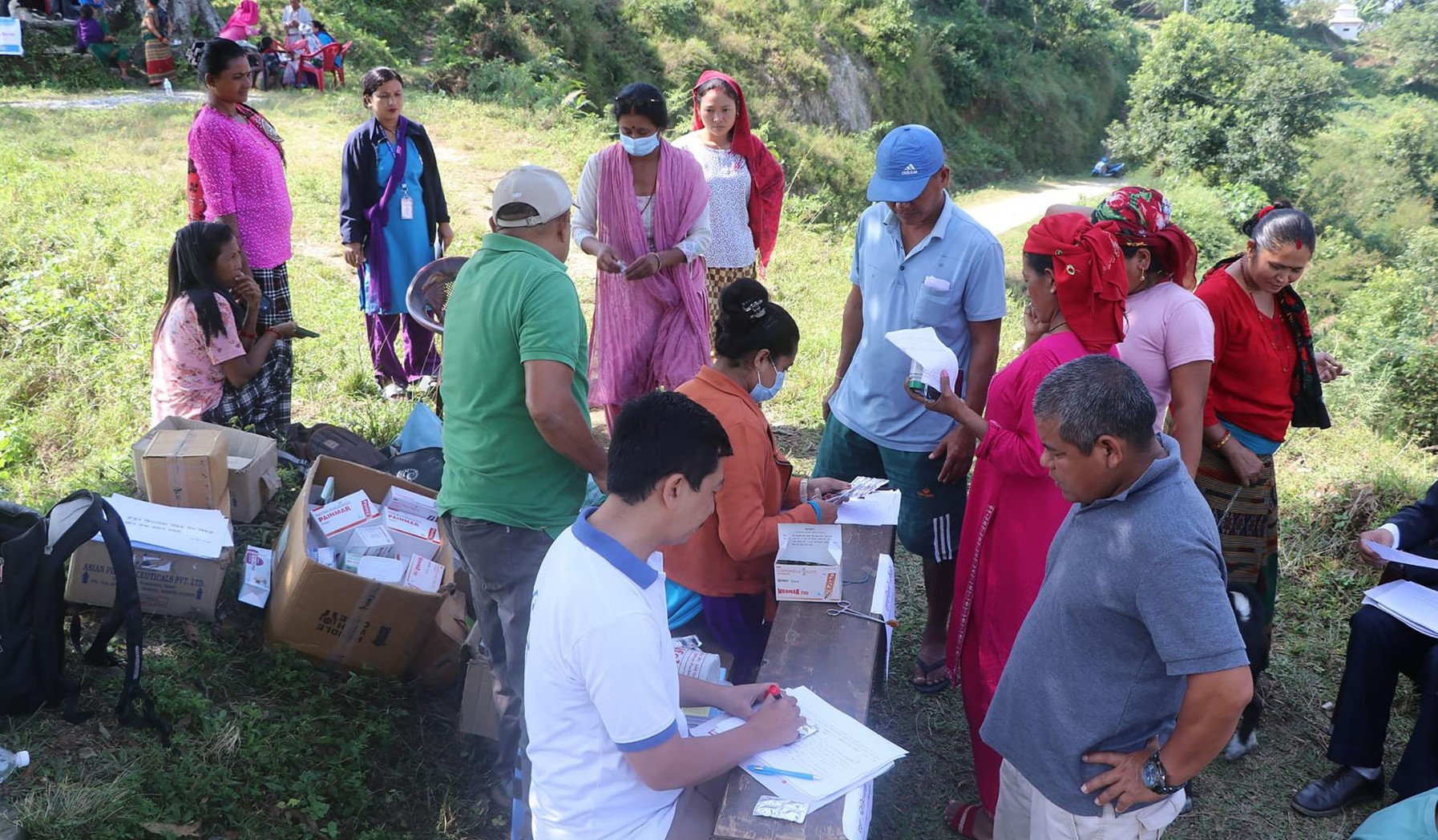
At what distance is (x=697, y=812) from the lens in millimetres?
2064

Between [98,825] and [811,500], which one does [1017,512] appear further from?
[98,825]

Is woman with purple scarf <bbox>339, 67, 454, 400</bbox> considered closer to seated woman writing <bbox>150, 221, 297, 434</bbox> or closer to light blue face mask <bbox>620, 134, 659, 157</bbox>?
seated woman writing <bbox>150, 221, 297, 434</bbox>

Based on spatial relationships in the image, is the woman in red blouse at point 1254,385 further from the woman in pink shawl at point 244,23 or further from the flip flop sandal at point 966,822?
the woman in pink shawl at point 244,23

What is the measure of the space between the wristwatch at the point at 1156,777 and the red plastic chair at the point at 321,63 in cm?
1491

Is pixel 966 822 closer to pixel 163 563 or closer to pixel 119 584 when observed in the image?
pixel 119 584

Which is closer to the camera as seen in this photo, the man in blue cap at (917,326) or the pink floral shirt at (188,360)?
the man in blue cap at (917,326)

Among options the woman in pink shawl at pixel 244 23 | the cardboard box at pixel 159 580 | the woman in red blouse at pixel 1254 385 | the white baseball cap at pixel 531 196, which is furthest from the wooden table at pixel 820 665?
the woman in pink shawl at pixel 244 23

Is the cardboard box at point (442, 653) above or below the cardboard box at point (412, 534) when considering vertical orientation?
below

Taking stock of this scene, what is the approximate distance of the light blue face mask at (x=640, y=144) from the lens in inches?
161

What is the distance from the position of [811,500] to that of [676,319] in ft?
5.55

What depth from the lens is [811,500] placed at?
2.90m

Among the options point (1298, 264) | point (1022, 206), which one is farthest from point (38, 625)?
point (1022, 206)

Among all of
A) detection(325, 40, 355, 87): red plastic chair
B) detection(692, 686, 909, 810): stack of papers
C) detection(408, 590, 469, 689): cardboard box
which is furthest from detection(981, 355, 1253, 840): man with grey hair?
detection(325, 40, 355, 87): red plastic chair

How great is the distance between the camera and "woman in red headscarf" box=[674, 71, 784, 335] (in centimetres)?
479
